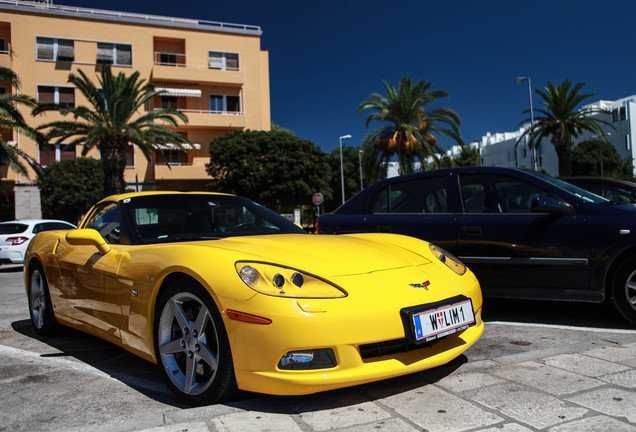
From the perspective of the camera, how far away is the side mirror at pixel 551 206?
4117 mm

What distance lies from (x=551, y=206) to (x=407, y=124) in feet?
68.0

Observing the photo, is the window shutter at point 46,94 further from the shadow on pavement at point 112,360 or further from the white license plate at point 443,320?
the white license plate at point 443,320

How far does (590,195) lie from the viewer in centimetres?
437

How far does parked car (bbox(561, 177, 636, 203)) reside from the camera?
5785mm

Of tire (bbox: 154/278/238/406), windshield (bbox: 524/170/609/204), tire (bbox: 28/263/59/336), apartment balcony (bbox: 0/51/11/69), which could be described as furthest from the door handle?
apartment balcony (bbox: 0/51/11/69)

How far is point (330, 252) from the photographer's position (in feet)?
9.48

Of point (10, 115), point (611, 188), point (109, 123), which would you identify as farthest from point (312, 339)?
point (109, 123)

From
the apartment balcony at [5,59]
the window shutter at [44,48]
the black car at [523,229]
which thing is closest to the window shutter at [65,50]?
the window shutter at [44,48]

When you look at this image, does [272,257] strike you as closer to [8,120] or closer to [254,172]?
[8,120]

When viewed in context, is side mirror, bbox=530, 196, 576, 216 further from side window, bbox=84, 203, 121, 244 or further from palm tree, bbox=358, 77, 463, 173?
palm tree, bbox=358, 77, 463, 173

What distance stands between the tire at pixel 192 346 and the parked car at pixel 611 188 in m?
5.17

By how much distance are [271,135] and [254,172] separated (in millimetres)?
3116

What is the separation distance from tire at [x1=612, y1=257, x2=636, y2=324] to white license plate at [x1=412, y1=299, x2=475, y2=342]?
1.91 meters

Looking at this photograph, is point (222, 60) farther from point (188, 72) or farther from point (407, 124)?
point (407, 124)
